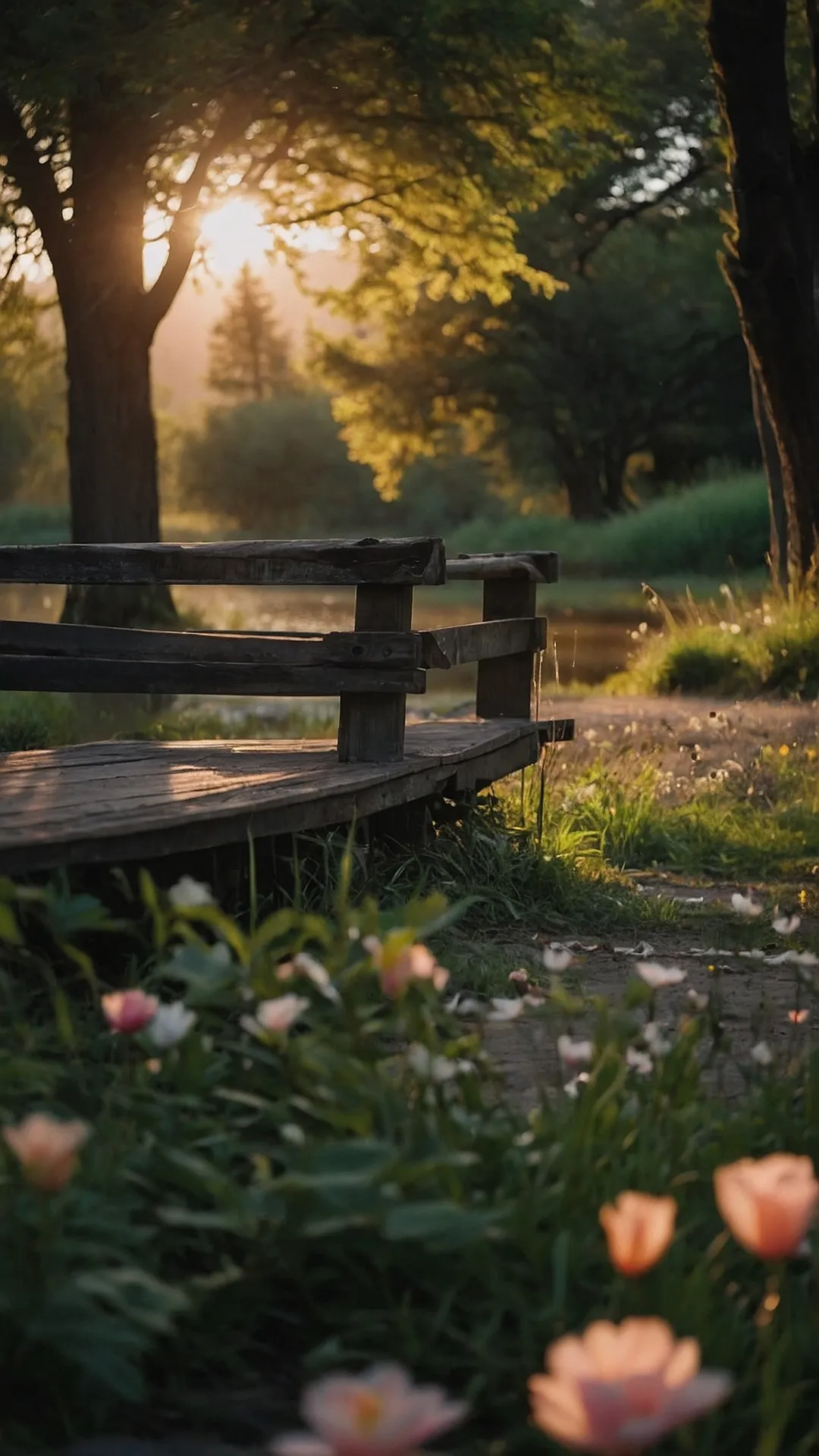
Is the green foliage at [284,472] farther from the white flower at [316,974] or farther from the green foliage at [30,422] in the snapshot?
the white flower at [316,974]

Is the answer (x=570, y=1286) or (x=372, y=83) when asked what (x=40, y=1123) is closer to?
(x=570, y=1286)

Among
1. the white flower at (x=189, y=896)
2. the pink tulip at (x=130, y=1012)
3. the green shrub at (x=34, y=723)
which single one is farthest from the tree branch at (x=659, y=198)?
the pink tulip at (x=130, y=1012)

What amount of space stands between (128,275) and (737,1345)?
1474 cm

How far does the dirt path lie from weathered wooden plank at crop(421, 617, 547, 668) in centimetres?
110

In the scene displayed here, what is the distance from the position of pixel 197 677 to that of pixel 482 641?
1.60 meters

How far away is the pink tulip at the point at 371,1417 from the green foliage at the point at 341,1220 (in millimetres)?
690

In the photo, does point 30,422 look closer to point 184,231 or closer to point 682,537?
point 682,537

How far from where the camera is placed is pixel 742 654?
1412 cm

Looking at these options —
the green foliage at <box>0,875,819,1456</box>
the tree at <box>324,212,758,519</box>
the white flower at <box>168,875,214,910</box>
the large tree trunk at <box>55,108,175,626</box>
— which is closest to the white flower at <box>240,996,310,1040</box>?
the green foliage at <box>0,875,819,1456</box>

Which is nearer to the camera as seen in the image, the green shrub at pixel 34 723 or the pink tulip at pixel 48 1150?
the pink tulip at pixel 48 1150

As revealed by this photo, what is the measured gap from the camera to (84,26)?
1347 cm

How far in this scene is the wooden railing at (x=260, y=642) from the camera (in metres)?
5.70

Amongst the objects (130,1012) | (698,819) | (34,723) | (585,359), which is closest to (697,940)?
(698,819)

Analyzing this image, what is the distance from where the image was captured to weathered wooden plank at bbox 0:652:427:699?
580cm
